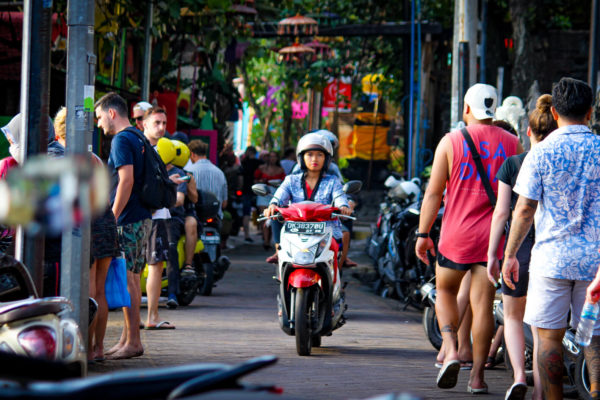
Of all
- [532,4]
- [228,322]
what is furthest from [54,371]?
[532,4]

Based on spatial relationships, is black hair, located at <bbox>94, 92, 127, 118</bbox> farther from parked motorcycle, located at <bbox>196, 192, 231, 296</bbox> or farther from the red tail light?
parked motorcycle, located at <bbox>196, 192, 231, 296</bbox>

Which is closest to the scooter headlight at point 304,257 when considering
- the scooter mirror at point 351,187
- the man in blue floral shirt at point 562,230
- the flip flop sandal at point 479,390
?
the scooter mirror at point 351,187

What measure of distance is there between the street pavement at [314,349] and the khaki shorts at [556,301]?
148 centimetres

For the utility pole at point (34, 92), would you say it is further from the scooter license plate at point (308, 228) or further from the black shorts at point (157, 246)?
the black shorts at point (157, 246)

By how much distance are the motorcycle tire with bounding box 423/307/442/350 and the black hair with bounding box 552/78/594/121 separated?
3.33 m

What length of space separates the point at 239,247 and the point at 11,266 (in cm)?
1608

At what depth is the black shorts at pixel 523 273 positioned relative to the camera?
633 centimetres

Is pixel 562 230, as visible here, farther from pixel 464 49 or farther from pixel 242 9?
pixel 242 9

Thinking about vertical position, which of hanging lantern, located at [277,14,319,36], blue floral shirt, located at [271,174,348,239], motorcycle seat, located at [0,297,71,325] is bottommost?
motorcycle seat, located at [0,297,71,325]

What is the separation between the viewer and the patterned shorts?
775 cm

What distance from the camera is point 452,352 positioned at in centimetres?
650

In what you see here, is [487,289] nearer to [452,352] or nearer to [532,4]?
[452,352]

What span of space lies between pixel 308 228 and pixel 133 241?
1413 millimetres

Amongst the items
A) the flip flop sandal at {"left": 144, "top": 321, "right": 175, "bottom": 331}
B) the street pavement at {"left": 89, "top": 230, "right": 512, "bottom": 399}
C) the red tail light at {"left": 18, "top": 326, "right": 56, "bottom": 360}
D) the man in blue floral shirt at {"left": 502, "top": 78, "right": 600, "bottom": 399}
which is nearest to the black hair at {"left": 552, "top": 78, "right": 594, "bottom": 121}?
the man in blue floral shirt at {"left": 502, "top": 78, "right": 600, "bottom": 399}
